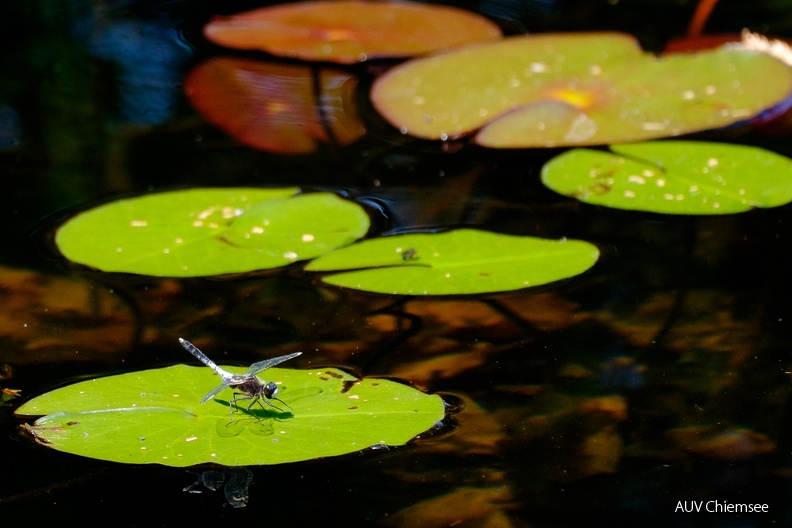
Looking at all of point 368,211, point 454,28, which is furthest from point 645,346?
point 454,28

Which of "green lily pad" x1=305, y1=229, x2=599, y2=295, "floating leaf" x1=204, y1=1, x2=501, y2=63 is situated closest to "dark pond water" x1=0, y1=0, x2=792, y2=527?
"green lily pad" x1=305, y1=229, x2=599, y2=295

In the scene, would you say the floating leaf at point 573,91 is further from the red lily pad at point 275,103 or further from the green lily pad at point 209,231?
the green lily pad at point 209,231

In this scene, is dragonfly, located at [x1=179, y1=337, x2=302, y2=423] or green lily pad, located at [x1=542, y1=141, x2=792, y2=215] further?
green lily pad, located at [x1=542, y1=141, x2=792, y2=215]

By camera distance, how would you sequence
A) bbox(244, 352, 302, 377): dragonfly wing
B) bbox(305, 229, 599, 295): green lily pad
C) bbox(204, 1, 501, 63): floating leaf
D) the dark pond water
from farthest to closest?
bbox(204, 1, 501, 63): floating leaf → bbox(305, 229, 599, 295): green lily pad → bbox(244, 352, 302, 377): dragonfly wing → the dark pond water

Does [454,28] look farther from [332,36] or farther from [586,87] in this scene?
[586,87]

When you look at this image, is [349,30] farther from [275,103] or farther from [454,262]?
[454,262]

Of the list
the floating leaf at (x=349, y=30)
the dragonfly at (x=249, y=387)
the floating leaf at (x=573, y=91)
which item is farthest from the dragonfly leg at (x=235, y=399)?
the floating leaf at (x=349, y=30)

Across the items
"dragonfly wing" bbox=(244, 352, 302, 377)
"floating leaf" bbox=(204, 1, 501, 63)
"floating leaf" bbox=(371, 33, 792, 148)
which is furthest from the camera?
"floating leaf" bbox=(204, 1, 501, 63)

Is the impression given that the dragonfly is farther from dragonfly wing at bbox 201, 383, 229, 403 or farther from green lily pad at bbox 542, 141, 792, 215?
green lily pad at bbox 542, 141, 792, 215
